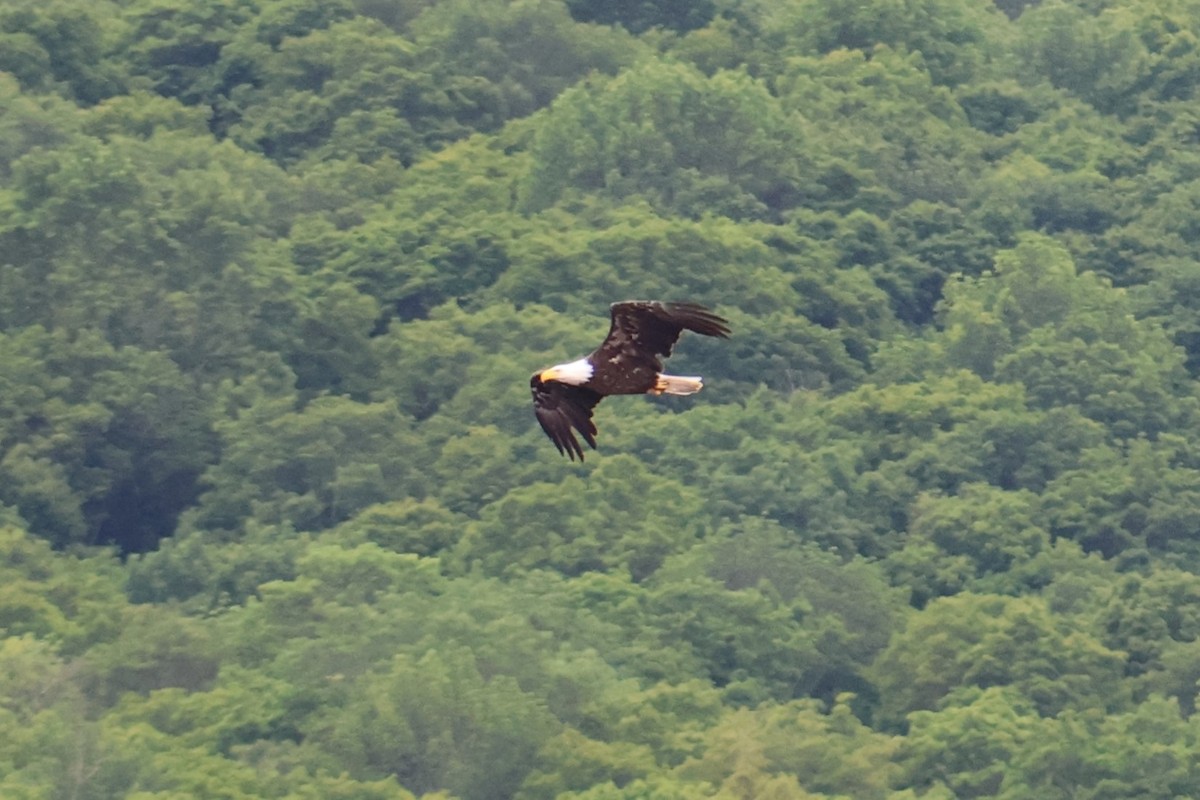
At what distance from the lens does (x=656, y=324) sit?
16078 mm

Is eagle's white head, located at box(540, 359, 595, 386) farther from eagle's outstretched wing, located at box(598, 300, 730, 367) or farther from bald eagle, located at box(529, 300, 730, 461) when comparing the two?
eagle's outstretched wing, located at box(598, 300, 730, 367)

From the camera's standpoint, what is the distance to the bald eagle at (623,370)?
16.0 metres

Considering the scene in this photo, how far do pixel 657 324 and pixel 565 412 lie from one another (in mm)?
1416

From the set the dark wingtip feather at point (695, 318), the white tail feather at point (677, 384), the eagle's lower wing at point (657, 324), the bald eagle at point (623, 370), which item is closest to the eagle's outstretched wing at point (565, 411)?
the bald eagle at point (623, 370)

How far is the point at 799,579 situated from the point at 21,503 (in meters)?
13.9

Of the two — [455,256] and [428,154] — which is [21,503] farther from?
[428,154]

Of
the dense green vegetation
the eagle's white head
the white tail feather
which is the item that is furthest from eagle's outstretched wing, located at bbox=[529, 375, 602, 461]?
the dense green vegetation

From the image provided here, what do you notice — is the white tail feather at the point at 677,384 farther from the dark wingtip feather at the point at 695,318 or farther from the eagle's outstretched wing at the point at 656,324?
the dark wingtip feather at the point at 695,318

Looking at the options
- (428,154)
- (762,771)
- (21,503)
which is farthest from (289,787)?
(428,154)

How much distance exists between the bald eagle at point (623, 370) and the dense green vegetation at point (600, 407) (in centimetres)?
→ 2141

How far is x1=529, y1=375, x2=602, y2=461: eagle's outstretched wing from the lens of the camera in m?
17.2

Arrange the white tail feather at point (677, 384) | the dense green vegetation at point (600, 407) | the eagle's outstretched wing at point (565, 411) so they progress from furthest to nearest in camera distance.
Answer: the dense green vegetation at point (600, 407)
the eagle's outstretched wing at point (565, 411)
the white tail feather at point (677, 384)

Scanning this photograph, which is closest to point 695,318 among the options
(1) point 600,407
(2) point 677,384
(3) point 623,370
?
(2) point 677,384

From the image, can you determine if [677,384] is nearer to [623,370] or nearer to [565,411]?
[623,370]
